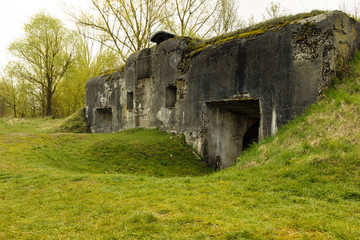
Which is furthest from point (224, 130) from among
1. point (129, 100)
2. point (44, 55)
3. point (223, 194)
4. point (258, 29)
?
point (44, 55)

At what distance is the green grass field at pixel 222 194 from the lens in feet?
9.85

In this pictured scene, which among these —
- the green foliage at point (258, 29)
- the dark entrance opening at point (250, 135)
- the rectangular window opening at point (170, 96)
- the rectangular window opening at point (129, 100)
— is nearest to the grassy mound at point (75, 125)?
the rectangular window opening at point (129, 100)

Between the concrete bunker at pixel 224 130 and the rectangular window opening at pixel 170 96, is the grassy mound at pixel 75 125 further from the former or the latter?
the concrete bunker at pixel 224 130

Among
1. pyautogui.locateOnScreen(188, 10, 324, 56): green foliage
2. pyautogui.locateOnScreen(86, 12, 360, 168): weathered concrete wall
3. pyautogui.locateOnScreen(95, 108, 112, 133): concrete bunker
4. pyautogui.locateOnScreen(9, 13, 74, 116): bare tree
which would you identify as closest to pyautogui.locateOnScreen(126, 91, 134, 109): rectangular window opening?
pyautogui.locateOnScreen(86, 12, 360, 168): weathered concrete wall

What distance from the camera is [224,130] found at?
944 centimetres

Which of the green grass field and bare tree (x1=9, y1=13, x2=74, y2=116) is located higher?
bare tree (x1=9, y1=13, x2=74, y2=116)

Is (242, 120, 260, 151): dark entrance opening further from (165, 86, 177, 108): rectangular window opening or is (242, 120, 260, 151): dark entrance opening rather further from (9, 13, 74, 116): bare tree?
(9, 13, 74, 116): bare tree

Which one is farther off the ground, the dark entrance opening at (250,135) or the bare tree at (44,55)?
the bare tree at (44,55)

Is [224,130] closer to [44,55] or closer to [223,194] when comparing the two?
[223,194]

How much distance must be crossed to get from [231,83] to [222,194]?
4640 millimetres

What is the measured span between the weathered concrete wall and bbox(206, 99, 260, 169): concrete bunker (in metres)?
0.03

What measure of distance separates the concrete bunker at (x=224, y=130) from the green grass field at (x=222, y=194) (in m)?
2.04

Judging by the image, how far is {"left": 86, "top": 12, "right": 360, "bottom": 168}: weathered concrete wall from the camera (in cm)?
667

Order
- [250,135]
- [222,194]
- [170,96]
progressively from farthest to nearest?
[170,96] < [250,135] < [222,194]
